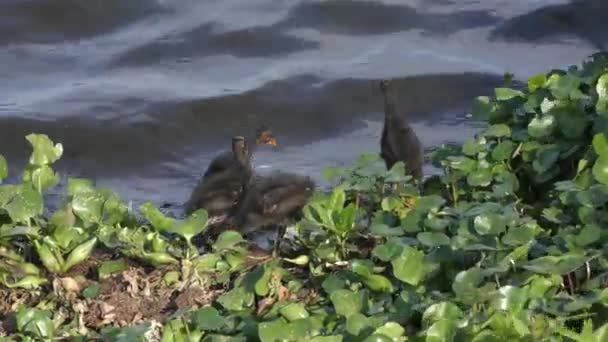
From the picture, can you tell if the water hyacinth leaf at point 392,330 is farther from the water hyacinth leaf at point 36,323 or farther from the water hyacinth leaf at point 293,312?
the water hyacinth leaf at point 36,323

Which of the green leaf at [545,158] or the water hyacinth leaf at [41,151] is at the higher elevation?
the water hyacinth leaf at [41,151]

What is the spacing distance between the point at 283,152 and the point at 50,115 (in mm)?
1639

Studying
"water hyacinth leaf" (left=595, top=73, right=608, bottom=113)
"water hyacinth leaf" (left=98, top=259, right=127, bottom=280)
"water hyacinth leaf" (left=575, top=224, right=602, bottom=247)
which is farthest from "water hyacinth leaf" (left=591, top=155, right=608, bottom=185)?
"water hyacinth leaf" (left=98, top=259, right=127, bottom=280)

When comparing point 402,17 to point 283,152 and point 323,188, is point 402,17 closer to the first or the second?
point 283,152

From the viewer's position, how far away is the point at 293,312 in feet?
12.7

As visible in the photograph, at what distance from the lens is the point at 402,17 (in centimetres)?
1028

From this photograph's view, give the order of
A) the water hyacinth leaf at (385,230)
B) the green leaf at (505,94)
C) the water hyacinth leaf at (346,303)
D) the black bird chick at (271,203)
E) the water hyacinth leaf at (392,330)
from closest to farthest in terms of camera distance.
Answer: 1. the water hyacinth leaf at (392,330)
2. the water hyacinth leaf at (346,303)
3. the water hyacinth leaf at (385,230)
4. the green leaf at (505,94)
5. the black bird chick at (271,203)

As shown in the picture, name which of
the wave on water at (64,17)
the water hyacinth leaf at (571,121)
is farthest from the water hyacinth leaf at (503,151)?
the wave on water at (64,17)

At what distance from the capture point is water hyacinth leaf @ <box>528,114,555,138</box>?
15.6 feet

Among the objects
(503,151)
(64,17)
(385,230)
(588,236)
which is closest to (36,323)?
(385,230)

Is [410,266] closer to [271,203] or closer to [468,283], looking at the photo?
[468,283]

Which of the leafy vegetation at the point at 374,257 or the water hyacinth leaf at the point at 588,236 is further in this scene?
the water hyacinth leaf at the point at 588,236

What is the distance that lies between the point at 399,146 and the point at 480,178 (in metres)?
1.73

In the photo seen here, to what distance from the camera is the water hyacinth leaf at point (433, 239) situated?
4004 millimetres
